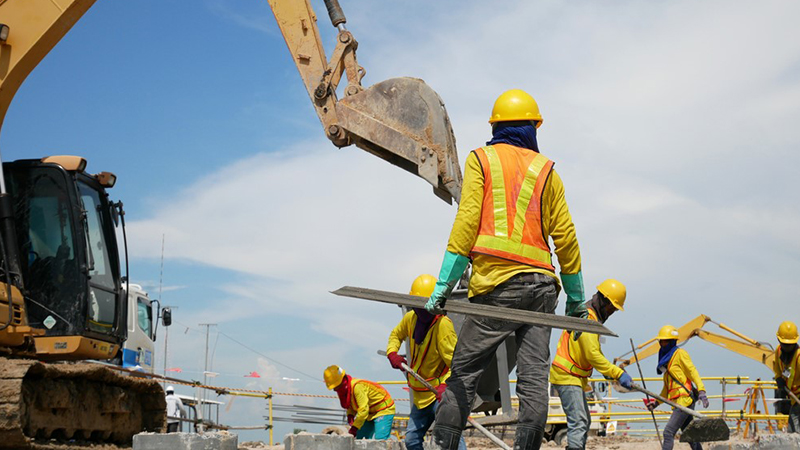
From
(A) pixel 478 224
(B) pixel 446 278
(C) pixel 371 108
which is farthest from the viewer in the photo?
(C) pixel 371 108

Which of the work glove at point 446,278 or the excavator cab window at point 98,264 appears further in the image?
the excavator cab window at point 98,264

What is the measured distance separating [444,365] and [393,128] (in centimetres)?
222

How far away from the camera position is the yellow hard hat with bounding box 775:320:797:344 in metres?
12.8

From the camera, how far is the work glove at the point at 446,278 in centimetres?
497

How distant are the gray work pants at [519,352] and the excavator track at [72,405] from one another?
14.5 feet

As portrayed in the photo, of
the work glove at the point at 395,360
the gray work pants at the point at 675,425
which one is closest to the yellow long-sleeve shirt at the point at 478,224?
the work glove at the point at 395,360

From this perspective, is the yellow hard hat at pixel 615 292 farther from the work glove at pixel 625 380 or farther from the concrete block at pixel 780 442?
the concrete block at pixel 780 442

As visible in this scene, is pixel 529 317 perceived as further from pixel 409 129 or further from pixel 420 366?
pixel 409 129

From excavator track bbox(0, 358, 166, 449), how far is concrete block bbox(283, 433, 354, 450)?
2.51 meters

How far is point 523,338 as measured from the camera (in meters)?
5.14

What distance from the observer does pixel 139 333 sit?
18.0m

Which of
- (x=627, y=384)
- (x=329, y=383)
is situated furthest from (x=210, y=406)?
(x=627, y=384)

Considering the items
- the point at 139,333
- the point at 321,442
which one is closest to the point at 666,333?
the point at 321,442

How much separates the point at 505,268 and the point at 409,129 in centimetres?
392
